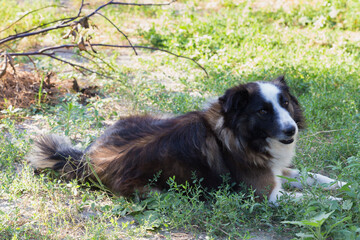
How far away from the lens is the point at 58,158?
13.0 ft

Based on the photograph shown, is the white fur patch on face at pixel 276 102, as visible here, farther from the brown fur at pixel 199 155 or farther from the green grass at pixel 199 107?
the green grass at pixel 199 107

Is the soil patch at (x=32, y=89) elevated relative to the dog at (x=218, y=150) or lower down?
elevated

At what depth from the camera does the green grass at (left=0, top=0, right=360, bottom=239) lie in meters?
3.21

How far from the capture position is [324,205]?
3.01 metres

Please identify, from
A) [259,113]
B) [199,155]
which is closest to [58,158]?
[199,155]

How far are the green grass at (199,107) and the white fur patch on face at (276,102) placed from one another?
451mm

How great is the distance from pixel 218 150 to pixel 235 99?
0.50 meters

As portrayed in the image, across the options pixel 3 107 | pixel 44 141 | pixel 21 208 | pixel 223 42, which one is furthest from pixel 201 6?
pixel 21 208

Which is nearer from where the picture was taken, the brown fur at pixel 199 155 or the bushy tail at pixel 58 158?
the brown fur at pixel 199 155

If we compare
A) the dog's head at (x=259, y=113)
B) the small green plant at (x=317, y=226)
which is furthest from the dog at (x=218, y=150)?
the small green plant at (x=317, y=226)

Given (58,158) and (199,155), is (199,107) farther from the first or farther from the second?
A: (58,158)

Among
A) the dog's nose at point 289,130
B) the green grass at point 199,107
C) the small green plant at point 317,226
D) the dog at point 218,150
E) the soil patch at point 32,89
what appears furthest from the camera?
the soil patch at point 32,89

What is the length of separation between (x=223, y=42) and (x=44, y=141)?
4525mm

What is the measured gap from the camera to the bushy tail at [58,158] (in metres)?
3.88
